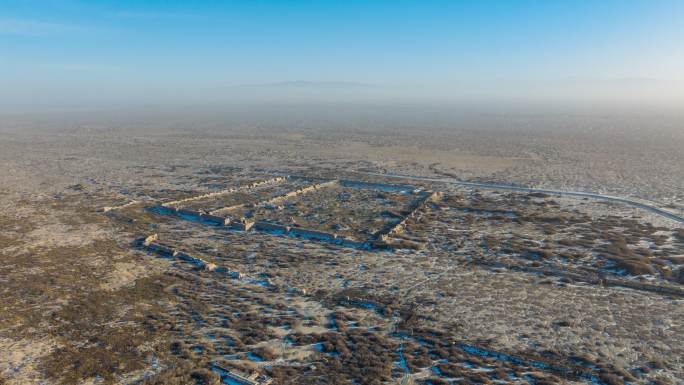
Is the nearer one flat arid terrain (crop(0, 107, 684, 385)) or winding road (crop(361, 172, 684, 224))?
flat arid terrain (crop(0, 107, 684, 385))

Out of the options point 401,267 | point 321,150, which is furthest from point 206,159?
point 401,267

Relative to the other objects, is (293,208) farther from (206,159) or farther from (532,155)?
(532,155)

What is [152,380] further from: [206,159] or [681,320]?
[206,159]

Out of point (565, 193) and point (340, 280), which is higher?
point (340, 280)

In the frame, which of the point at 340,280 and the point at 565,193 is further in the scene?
the point at 565,193

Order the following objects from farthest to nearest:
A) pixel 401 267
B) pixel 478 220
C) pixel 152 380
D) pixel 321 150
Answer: pixel 321 150, pixel 478 220, pixel 401 267, pixel 152 380

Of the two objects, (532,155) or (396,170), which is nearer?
(396,170)

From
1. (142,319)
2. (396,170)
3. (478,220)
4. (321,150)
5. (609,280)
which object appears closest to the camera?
(142,319)

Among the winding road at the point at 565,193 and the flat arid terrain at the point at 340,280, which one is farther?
the winding road at the point at 565,193
